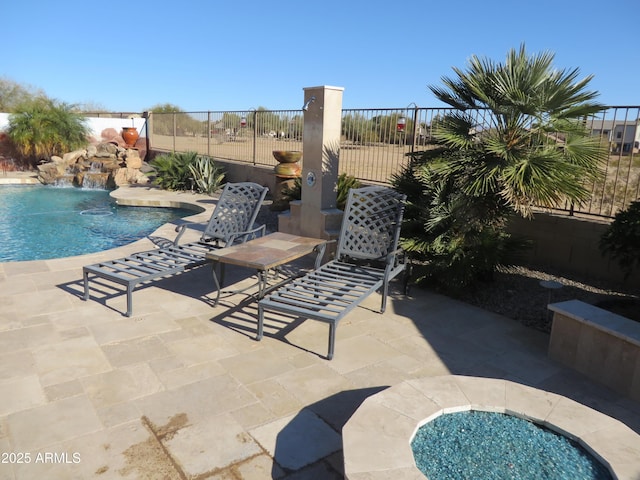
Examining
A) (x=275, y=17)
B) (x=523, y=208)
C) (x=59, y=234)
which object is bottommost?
(x=59, y=234)

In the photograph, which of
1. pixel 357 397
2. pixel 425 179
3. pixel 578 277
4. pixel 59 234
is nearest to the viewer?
pixel 357 397

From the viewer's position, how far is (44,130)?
17.4 m

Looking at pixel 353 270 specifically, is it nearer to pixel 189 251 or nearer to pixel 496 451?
pixel 189 251

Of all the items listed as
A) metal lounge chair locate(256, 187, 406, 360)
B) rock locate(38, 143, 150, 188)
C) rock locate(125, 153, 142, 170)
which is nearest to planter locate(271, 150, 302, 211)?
metal lounge chair locate(256, 187, 406, 360)

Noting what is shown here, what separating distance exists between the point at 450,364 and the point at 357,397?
96 cm

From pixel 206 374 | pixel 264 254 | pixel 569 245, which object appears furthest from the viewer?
pixel 569 245

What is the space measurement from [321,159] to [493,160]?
227cm

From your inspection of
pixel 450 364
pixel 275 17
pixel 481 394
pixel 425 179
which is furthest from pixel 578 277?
pixel 275 17

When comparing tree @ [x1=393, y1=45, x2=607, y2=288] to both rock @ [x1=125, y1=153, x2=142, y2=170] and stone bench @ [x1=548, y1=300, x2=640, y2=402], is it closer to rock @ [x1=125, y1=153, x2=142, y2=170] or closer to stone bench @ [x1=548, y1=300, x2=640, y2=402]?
stone bench @ [x1=548, y1=300, x2=640, y2=402]

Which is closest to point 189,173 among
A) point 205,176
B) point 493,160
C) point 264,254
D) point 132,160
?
point 205,176

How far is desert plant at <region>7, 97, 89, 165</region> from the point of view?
17333 millimetres

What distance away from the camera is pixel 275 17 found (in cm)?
1684

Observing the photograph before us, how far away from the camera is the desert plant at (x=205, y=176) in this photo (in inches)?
489

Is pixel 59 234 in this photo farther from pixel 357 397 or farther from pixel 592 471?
pixel 592 471
